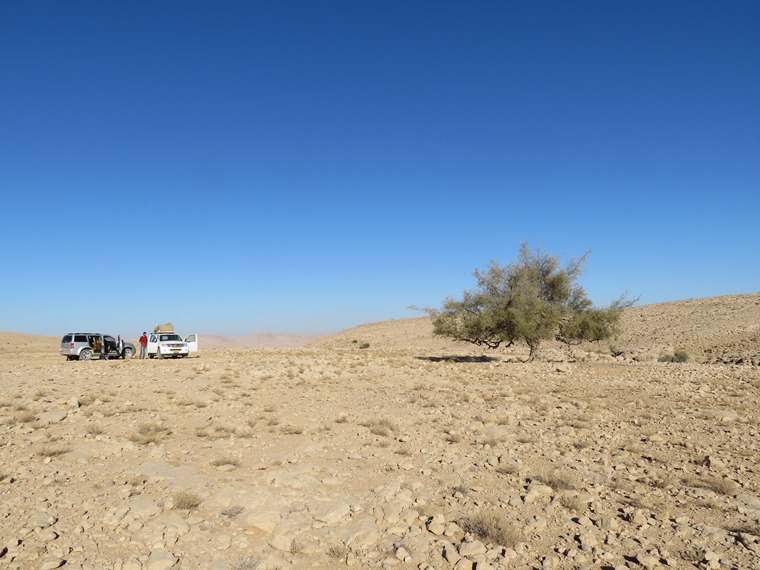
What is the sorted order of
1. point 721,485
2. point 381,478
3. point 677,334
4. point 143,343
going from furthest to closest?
point 677,334 < point 143,343 < point 381,478 < point 721,485

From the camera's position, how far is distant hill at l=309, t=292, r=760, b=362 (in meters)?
34.6

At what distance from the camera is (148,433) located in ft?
33.0

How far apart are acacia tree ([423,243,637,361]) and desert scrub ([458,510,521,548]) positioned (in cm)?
2020

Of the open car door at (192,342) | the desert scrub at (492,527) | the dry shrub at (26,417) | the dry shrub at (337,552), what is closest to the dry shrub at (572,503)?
the desert scrub at (492,527)

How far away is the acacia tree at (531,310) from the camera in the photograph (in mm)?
26312

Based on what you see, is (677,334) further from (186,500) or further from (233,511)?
(186,500)

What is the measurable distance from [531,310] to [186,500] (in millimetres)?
22455

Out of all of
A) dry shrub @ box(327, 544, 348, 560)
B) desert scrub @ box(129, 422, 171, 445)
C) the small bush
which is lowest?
dry shrub @ box(327, 544, 348, 560)

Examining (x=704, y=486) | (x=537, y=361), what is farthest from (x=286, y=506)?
(x=537, y=361)

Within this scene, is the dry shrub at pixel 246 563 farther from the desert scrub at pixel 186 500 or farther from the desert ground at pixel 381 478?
the desert scrub at pixel 186 500

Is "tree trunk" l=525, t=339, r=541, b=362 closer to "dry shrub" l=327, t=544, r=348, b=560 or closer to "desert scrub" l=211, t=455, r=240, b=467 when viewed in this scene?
"desert scrub" l=211, t=455, r=240, b=467

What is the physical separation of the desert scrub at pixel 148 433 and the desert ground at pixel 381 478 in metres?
0.06

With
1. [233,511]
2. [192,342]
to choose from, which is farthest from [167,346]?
[233,511]

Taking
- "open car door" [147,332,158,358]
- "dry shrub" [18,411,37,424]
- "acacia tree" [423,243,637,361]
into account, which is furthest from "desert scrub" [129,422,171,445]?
"open car door" [147,332,158,358]
